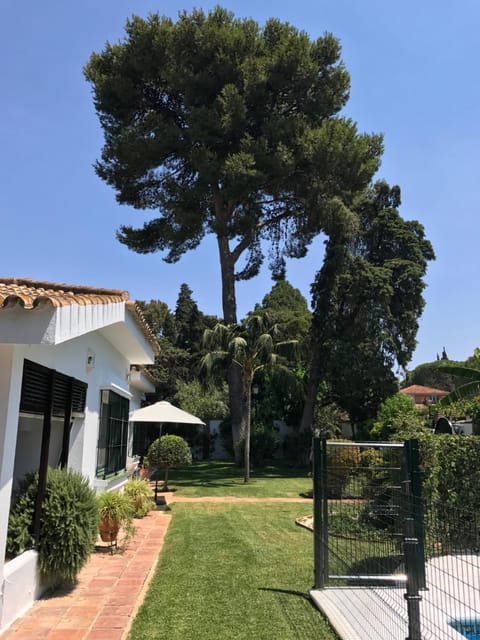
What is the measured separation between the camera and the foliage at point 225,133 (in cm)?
2297

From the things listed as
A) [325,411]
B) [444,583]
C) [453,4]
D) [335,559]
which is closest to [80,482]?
[335,559]

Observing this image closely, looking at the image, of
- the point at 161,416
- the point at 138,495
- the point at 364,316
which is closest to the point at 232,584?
the point at 138,495

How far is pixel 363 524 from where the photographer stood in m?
7.49

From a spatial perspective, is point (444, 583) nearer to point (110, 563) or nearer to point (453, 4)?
point (110, 563)

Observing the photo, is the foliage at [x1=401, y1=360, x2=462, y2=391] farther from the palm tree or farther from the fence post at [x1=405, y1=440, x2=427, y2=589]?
the fence post at [x1=405, y1=440, x2=427, y2=589]

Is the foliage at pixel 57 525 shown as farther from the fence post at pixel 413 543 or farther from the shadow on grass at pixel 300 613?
the fence post at pixel 413 543

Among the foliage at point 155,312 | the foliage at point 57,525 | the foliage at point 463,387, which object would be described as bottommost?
the foliage at point 57,525

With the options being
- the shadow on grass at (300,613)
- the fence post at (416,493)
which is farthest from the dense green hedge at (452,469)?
the shadow on grass at (300,613)

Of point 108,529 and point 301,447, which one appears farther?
point 301,447

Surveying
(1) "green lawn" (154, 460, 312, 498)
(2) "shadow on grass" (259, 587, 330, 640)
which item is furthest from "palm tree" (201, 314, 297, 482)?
(2) "shadow on grass" (259, 587, 330, 640)

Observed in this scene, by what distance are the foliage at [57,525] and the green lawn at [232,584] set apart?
38.4 inches

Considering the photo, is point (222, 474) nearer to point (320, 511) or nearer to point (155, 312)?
point (320, 511)

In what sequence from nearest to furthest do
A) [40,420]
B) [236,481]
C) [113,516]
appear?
1. [113,516]
2. [40,420]
3. [236,481]

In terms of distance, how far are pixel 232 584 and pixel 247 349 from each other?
1421 cm
